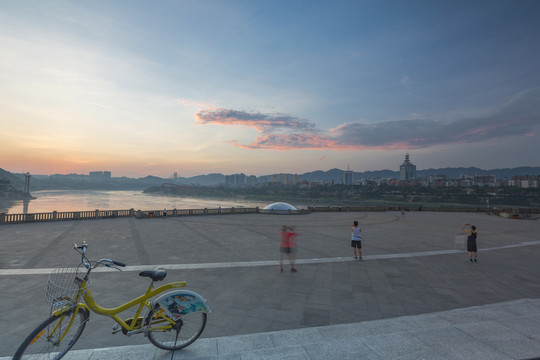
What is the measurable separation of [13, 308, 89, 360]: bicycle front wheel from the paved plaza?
0.29 meters

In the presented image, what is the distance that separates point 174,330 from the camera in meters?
4.01

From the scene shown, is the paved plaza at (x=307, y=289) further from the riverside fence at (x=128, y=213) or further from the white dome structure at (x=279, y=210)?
the white dome structure at (x=279, y=210)

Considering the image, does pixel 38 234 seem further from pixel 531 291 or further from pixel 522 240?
pixel 522 240

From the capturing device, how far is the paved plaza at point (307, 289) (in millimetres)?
4012

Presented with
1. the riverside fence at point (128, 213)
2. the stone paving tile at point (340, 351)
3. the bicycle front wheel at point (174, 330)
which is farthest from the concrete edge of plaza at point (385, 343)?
the riverside fence at point (128, 213)

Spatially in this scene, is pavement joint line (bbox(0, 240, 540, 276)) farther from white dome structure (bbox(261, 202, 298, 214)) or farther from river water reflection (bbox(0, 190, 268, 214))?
river water reflection (bbox(0, 190, 268, 214))

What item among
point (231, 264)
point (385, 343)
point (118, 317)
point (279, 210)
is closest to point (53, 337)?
point (118, 317)

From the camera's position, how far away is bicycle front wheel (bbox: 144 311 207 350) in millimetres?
3766

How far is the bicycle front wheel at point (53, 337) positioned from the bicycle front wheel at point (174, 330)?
34.3 inches

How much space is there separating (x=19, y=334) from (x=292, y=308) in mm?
5228

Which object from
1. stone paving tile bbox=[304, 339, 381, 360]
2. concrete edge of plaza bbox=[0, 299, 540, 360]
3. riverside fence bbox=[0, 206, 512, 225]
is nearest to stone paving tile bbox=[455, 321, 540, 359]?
concrete edge of plaza bbox=[0, 299, 540, 360]

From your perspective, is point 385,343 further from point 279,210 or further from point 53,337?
point 279,210

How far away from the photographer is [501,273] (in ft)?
29.5

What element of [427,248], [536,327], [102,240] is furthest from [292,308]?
[102,240]
